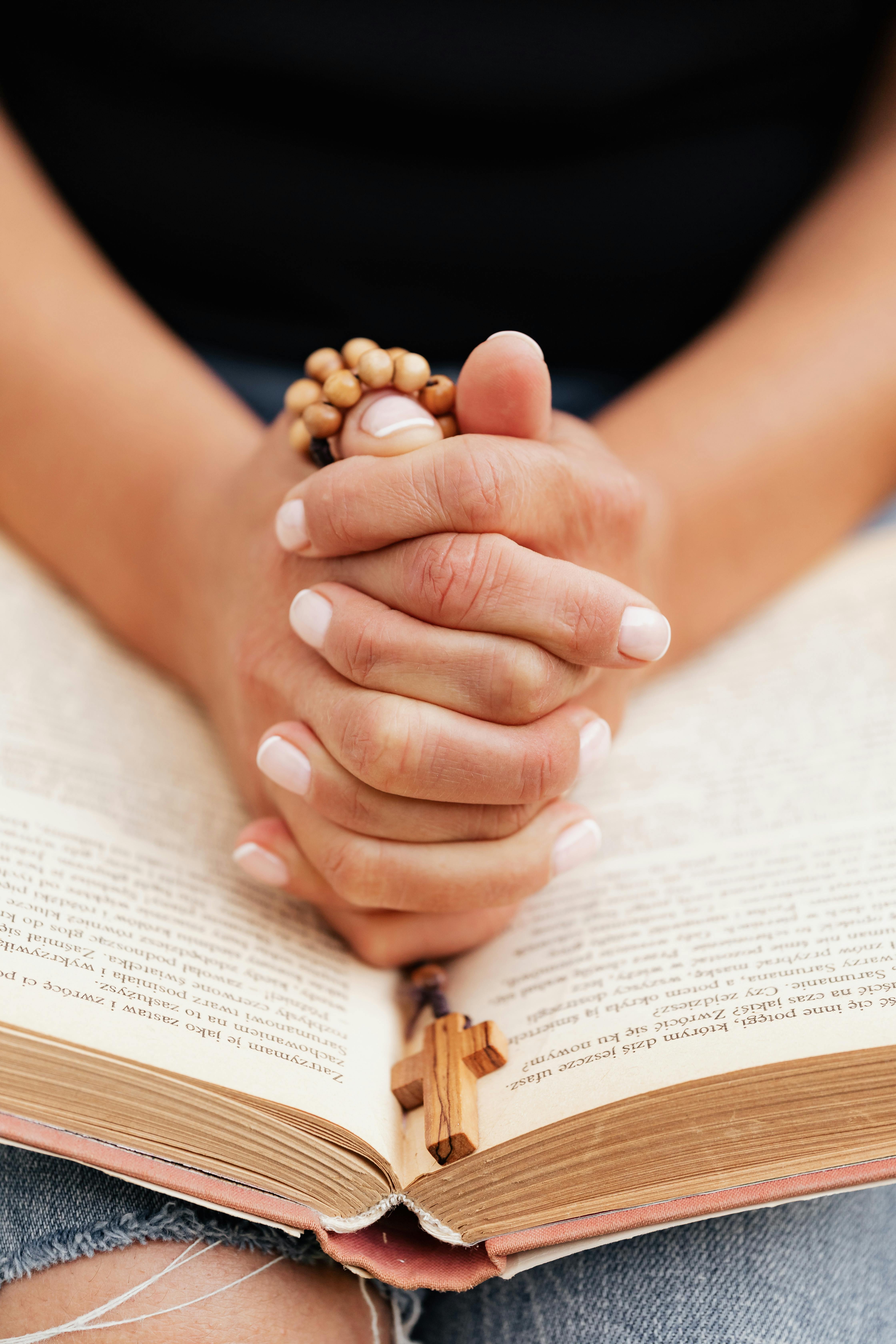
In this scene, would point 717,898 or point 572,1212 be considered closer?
point 572,1212

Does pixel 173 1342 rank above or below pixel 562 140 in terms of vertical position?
below

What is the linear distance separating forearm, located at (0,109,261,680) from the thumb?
38 cm

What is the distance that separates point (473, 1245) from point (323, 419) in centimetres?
61

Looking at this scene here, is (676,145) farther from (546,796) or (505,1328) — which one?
(505,1328)

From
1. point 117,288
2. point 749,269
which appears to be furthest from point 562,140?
point 117,288

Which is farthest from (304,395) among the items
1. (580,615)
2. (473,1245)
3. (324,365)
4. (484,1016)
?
(473,1245)

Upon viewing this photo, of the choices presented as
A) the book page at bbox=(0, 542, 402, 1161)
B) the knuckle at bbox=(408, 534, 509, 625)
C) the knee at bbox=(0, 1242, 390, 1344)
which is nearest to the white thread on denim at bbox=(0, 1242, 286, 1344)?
the knee at bbox=(0, 1242, 390, 1344)

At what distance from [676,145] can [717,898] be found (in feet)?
3.31

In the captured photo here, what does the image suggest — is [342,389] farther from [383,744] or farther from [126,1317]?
[126,1317]

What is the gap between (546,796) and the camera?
0.73 metres

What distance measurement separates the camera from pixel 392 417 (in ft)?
2.42

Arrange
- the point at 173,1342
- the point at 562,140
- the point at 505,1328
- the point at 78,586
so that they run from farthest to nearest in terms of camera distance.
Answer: the point at 562,140 < the point at 78,586 < the point at 505,1328 < the point at 173,1342

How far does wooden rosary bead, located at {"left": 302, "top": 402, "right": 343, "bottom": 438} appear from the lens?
755 mm

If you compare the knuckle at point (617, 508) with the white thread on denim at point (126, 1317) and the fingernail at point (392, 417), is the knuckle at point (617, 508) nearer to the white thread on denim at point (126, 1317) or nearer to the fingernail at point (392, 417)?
the fingernail at point (392, 417)
